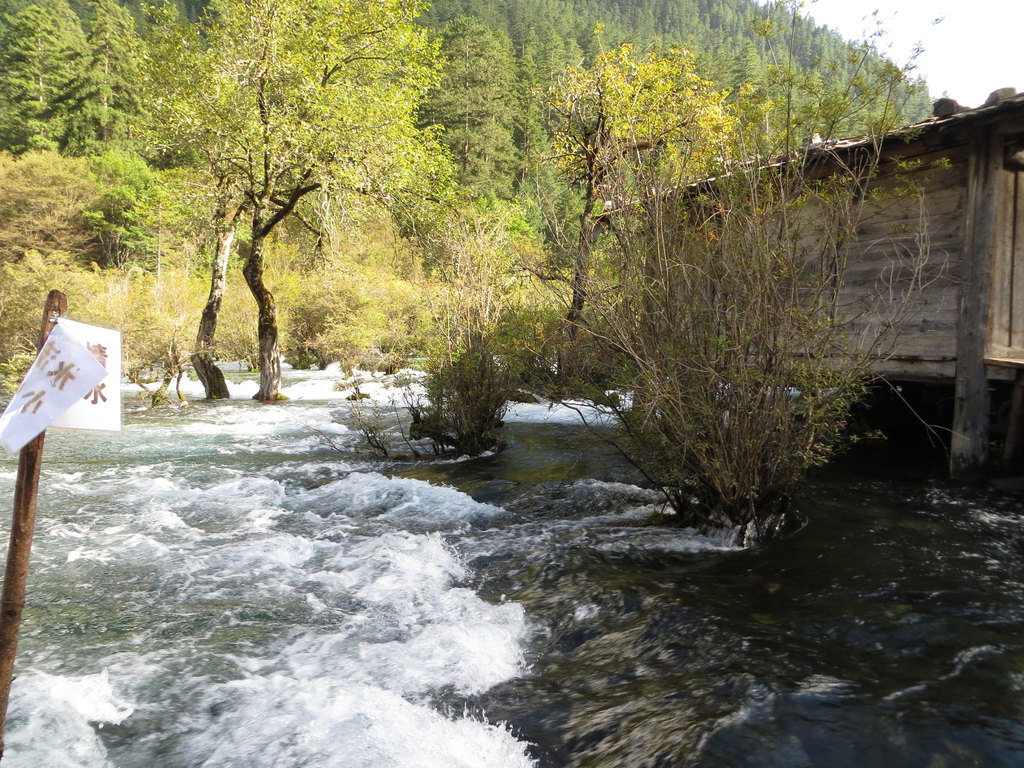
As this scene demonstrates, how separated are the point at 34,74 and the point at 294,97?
1682 inches

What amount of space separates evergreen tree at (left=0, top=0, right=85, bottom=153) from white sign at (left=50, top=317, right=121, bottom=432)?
49334 millimetres

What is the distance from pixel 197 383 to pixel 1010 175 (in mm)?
19956

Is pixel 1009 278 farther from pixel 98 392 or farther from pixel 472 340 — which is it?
pixel 98 392

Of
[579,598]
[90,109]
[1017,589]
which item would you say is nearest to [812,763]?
[579,598]

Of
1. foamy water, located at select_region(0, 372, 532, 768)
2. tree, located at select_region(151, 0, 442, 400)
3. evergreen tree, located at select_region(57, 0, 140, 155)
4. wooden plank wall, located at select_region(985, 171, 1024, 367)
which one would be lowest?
foamy water, located at select_region(0, 372, 532, 768)

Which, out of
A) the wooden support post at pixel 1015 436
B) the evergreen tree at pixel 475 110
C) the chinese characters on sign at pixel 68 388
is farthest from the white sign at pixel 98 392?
the evergreen tree at pixel 475 110

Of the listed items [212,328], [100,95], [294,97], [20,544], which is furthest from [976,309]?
[100,95]

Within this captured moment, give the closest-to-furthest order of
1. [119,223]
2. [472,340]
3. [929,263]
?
1. [929,263]
2. [472,340]
3. [119,223]

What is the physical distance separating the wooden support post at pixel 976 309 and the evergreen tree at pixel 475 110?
39.0 meters

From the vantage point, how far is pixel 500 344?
937cm

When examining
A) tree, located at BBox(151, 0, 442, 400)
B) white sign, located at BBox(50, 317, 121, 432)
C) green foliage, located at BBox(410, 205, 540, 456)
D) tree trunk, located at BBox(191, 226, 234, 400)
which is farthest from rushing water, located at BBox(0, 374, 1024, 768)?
tree, located at BBox(151, 0, 442, 400)

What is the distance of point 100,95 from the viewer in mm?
44375

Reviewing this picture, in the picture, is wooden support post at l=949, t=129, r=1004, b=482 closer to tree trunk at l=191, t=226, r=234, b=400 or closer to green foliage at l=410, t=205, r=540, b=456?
green foliage at l=410, t=205, r=540, b=456

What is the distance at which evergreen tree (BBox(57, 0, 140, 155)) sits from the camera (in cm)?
4312
